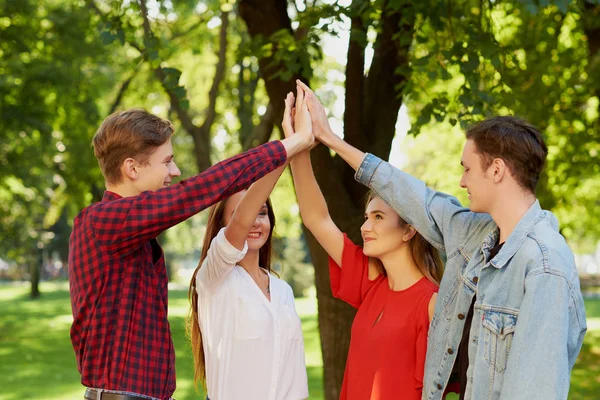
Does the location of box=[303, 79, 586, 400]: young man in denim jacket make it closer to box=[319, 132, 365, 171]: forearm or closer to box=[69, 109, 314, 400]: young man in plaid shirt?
box=[319, 132, 365, 171]: forearm

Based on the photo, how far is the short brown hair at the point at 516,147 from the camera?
9.74 feet

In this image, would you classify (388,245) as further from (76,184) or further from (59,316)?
(59,316)

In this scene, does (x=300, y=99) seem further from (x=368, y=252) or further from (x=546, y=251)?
(x=546, y=251)

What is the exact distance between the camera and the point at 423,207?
11.1 feet

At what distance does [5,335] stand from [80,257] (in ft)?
57.3

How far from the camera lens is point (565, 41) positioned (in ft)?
45.0

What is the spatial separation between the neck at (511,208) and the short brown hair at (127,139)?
1.33 m

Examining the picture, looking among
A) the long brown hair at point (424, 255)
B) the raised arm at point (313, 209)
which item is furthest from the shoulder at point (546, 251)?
the raised arm at point (313, 209)

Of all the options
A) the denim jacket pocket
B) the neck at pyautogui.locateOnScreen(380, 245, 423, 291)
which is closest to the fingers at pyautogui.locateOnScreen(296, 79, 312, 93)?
the neck at pyautogui.locateOnScreen(380, 245, 423, 291)

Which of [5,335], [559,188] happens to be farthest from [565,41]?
[5,335]

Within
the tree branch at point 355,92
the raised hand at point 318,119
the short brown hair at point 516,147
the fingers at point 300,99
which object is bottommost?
the short brown hair at point 516,147

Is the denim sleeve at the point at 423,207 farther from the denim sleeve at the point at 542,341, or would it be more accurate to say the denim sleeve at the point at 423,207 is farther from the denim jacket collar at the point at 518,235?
the denim sleeve at the point at 542,341

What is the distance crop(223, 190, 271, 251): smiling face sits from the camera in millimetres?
3957

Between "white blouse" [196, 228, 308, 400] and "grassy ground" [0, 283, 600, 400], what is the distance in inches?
126
